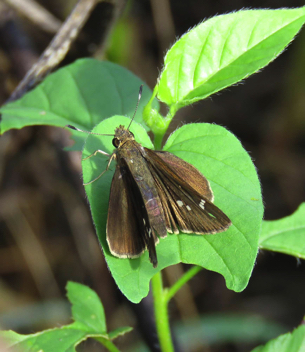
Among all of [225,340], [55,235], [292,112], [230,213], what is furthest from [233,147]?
[292,112]

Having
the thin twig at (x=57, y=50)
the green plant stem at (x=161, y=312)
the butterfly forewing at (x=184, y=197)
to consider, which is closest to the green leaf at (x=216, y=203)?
the butterfly forewing at (x=184, y=197)

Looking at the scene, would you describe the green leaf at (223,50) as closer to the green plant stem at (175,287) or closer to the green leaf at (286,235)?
the green plant stem at (175,287)

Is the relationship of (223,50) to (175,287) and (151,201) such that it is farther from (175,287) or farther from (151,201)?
(175,287)

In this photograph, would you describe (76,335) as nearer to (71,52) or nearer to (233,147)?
(233,147)

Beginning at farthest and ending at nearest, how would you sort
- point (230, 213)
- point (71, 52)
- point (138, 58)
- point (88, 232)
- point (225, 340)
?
point (138, 58) → point (88, 232) → point (225, 340) → point (71, 52) → point (230, 213)

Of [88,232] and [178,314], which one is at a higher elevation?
[88,232]

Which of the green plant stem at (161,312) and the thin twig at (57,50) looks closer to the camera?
the green plant stem at (161,312)

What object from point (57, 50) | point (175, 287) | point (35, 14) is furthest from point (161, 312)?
point (35, 14)
